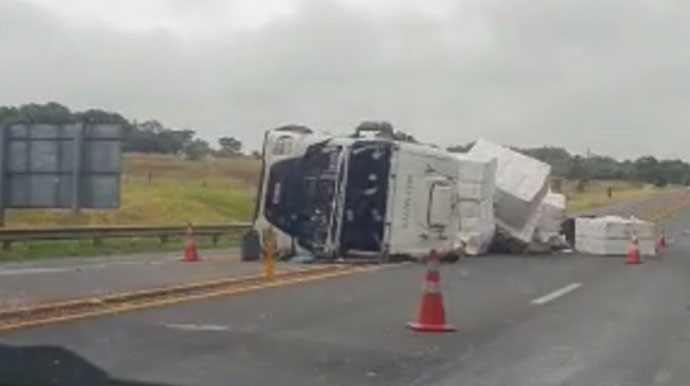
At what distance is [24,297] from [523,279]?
10107 mm

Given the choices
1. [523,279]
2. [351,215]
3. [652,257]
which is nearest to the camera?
[523,279]

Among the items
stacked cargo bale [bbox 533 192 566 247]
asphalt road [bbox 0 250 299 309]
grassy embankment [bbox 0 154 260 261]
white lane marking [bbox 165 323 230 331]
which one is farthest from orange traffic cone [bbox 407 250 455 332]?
stacked cargo bale [bbox 533 192 566 247]

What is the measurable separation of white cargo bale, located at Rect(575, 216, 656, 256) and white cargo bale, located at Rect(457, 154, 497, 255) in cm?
415

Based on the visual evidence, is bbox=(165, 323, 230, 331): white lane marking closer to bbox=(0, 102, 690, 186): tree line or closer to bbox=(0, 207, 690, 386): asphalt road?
bbox=(0, 207, 690, 386): asphalt road

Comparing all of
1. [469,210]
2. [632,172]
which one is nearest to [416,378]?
[469,210]

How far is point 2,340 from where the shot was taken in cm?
1122

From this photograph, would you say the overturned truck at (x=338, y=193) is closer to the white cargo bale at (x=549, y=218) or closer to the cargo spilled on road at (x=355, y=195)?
the cargo spilled on road at (x=355, y=195)

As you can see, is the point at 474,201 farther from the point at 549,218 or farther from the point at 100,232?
the point at 100,232

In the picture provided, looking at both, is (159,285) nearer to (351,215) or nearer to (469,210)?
(351,215)

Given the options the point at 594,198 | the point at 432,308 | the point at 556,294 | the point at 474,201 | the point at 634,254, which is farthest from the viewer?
the point at 594,198

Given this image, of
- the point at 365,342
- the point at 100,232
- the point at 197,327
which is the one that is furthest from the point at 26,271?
the point at 100,232

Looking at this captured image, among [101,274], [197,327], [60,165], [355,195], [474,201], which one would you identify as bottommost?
[101,274]

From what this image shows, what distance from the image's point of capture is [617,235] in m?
33.2

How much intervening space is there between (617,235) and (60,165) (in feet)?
46.3
